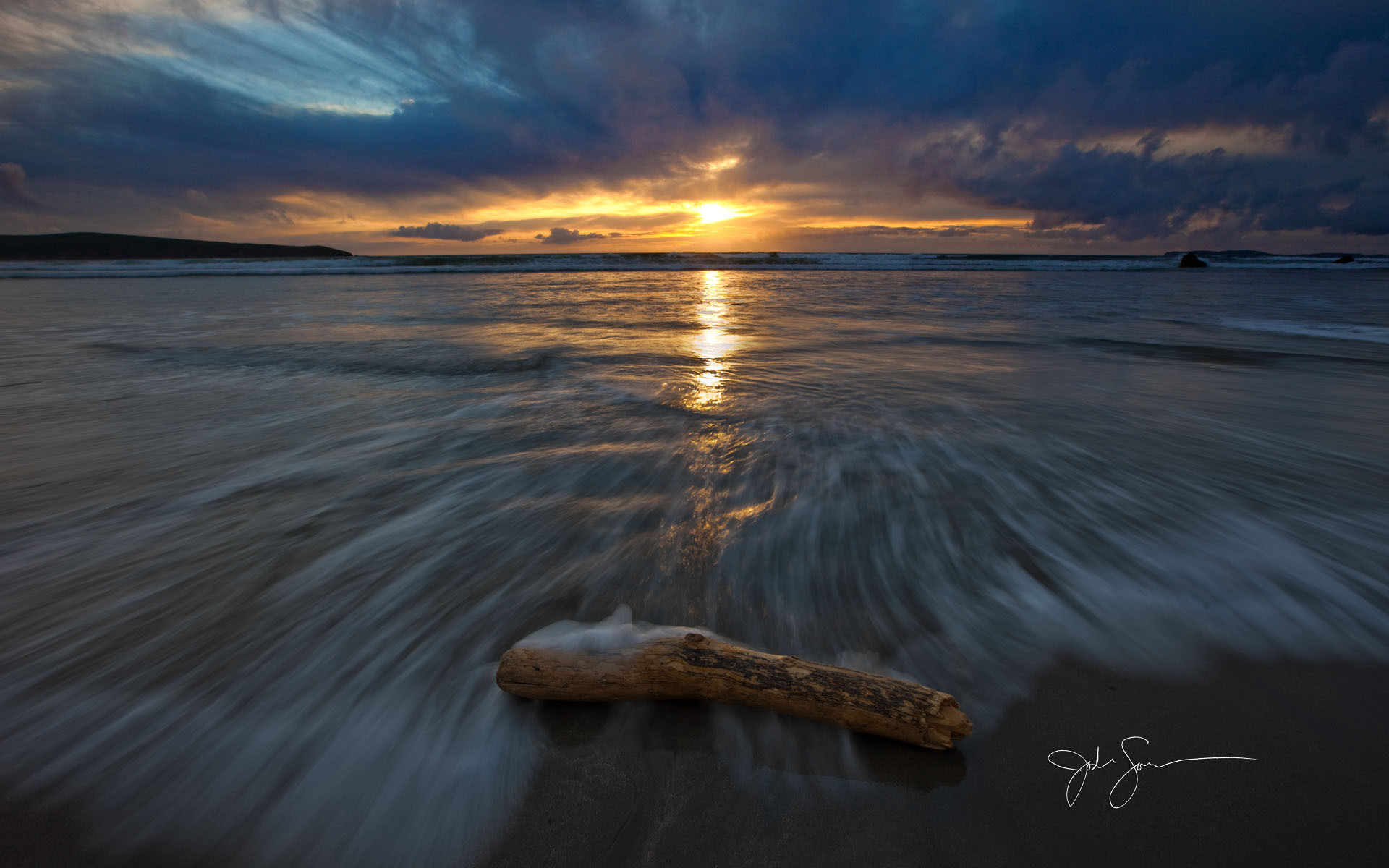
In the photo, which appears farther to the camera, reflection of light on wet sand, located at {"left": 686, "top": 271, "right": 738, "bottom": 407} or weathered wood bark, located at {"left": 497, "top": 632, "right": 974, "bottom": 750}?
reflection of light on wet sand, located at {"left": 686, "top": 271, "right": 738, "bottom": 407}

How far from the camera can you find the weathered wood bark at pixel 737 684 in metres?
1.42

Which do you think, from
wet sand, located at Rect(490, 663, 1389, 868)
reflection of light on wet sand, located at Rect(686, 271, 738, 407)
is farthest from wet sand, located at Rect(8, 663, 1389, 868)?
reflection of light on wet sand, located at Rect(686, 271, 738, 407)

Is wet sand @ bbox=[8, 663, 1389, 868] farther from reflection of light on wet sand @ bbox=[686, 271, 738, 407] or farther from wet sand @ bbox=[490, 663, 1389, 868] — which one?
reflection of light on wet sand @ bbox=[686, 271, 738, 407]

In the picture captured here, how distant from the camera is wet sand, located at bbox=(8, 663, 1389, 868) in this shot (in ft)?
4.17

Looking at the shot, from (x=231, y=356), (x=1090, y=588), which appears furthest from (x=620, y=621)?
(x=231, y=356)

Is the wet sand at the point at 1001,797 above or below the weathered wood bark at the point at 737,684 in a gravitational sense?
below

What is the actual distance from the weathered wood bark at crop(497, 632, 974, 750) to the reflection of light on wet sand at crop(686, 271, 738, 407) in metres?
3.50

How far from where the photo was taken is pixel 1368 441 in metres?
4.16

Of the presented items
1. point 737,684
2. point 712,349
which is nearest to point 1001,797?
point 737,684

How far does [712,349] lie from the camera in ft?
26.7
